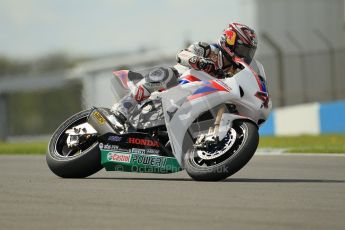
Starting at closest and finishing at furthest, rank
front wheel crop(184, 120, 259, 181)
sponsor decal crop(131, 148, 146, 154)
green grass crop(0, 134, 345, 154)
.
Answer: front wheel crop(184, 120, 259, 181) < sponsor decal crop(131, 148, 146, 154) < green grass crop(0, 134, 345, 154)

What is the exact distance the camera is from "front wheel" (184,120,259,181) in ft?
29.1

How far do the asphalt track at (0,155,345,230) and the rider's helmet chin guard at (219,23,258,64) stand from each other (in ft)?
4.01

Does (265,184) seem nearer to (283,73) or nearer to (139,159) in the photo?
(139,159)

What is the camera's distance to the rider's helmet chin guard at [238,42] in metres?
9.73

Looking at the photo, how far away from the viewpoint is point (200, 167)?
358 inches

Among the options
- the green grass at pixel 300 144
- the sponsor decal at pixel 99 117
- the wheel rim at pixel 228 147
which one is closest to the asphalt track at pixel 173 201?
the wheel rim at pixel 228 147

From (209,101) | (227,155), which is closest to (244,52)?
(209,101)

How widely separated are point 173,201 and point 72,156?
9.16 feet

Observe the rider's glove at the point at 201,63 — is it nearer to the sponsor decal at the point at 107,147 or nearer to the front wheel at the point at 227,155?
the front wheel at the point at 227,155

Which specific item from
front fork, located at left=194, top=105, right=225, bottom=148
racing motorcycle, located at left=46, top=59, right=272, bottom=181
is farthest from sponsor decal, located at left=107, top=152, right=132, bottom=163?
front fork, located at left=194, top=105, right=225, bottom=148

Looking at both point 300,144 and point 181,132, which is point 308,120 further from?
point 181,132

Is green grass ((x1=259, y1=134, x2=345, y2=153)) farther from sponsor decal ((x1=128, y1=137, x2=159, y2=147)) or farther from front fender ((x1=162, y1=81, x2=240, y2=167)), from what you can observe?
front fender ((x1=162, y1=81, x2=240, y2=167))

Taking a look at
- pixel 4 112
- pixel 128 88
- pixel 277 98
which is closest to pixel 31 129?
pixel 4 112

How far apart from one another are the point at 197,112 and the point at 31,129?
5707 cm
